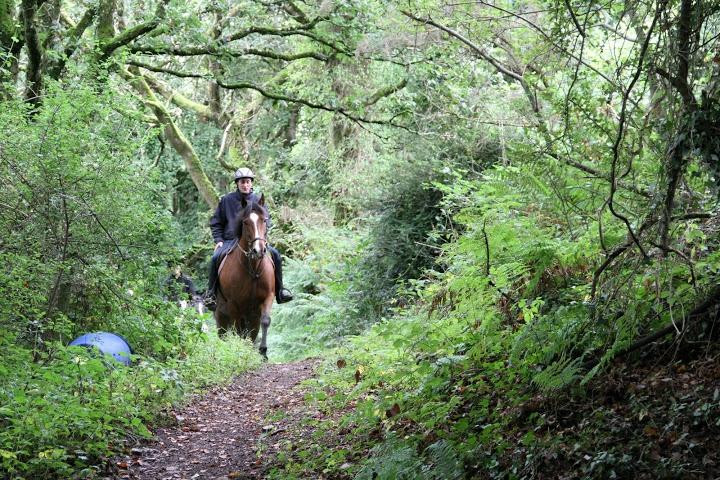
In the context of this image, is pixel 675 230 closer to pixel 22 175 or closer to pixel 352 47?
pixel 22 175

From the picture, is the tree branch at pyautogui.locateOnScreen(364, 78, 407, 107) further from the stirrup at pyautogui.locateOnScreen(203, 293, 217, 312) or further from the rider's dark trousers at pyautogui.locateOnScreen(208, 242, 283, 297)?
the stirrup at pyautogui.locateOnScreen(203, 293, 217, 312)

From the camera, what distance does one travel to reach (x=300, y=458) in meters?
6.60

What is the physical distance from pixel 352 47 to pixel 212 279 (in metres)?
5.29

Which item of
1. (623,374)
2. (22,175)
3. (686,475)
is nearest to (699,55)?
(623,374)

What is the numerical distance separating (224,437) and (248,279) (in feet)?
21.9

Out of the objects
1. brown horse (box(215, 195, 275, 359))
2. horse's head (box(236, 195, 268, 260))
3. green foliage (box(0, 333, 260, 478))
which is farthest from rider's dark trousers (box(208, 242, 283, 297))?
green foliage (box(0, 333, 260, 478))

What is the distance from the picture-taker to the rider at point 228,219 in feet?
47.9

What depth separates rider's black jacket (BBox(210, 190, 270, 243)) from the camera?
1475 cm

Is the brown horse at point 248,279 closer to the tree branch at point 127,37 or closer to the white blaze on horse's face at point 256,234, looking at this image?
the white blaze on horse's face at point 256,234

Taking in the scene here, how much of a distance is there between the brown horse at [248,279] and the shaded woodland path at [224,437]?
3426 millimetres

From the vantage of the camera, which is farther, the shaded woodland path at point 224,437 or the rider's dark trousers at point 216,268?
the rider's dark trousers at point 216,268

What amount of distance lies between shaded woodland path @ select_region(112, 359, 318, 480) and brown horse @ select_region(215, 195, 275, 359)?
11.2ft

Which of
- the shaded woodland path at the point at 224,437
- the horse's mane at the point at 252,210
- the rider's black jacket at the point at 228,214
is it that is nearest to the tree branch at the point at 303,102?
the rider's black jacket at the point at 228,214

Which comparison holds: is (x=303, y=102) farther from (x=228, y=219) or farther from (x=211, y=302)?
(x=211, y=302)
